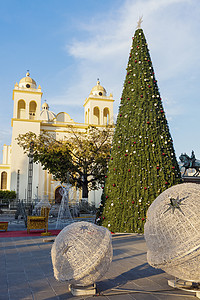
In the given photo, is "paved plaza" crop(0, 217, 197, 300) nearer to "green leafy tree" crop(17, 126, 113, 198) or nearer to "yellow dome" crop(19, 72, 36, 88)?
"green leafy tree" crop(17, 126, 113, 198)

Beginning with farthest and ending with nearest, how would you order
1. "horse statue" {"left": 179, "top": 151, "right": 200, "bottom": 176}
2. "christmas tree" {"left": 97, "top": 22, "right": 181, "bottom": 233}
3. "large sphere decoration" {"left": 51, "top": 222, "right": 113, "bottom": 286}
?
"horse statue" {"left": 179, "top": 151, "right": 200, "bottom": 176}
"christmas tree" {"left": 97, "top": 22, "right": 181, "bottom": 233}
"large sphere decoration" {"left": 51, "top": 222, "right": 113, "bottom": 286}

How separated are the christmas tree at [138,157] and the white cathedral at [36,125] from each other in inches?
893

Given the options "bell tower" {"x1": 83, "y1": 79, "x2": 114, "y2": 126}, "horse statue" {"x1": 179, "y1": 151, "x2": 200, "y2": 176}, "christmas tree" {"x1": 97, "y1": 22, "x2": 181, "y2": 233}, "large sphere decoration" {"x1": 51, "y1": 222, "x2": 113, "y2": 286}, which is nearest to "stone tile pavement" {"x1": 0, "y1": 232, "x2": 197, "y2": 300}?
"large sphere decoration" {"x1": 51, "y1": 222, "x2": 113, "y2": 286}

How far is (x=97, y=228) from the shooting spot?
158 inches

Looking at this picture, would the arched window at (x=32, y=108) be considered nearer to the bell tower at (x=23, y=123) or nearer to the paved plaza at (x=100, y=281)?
the bell tower at (x=23, y=123)

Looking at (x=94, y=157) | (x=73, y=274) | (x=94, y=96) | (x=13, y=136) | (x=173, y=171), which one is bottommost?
(x=73, y=274)

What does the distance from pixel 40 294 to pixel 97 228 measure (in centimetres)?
121

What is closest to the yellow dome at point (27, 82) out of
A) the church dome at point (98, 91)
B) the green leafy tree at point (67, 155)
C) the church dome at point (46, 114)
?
the church dome at point (46, 114)

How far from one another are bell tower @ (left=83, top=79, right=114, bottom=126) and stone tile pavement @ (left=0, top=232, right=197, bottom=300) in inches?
1317

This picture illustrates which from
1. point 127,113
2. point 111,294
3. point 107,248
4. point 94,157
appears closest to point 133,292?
point 111,294

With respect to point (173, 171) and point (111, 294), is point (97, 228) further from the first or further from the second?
point (173, 171)

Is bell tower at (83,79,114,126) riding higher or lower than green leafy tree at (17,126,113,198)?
higher

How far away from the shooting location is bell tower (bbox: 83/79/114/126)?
40000 millimetres

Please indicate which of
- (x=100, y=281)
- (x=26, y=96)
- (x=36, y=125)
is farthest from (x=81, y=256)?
(x=26, y=96)
